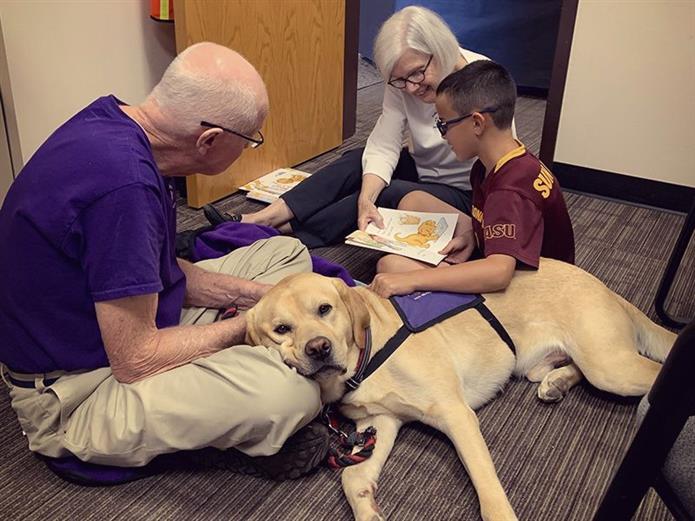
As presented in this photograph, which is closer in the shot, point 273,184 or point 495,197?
point 495,197

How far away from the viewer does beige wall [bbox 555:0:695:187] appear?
9.11 ft

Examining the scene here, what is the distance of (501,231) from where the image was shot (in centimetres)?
173

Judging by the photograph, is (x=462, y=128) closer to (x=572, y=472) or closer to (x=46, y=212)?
(x=572, y=472)

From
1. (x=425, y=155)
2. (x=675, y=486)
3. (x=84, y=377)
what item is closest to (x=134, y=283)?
(x=84, y=377)

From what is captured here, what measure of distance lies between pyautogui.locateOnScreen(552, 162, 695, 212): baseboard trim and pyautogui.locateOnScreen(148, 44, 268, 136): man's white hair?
2216 millimetres

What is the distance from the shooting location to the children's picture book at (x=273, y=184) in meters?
2.87

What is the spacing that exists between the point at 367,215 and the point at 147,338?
108cm

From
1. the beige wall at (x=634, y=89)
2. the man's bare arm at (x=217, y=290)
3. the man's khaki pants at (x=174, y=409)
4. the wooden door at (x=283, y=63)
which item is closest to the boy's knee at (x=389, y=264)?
the man's bare arm at (x=217, y=290)

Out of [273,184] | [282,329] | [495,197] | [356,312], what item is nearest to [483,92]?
[495,197]

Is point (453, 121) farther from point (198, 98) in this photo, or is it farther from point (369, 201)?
point (198, 98)

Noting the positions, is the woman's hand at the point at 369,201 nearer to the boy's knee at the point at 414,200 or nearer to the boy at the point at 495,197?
the boy's knee at the point at 414,200

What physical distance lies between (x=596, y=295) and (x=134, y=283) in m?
1.10

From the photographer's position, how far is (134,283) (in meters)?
1.21

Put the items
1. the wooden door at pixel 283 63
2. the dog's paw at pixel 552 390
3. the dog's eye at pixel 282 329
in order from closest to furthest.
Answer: the dog's eye at pixel 282 329 < the dog's paw at pixel 552 390 < the wooden door at pixel 283 63
